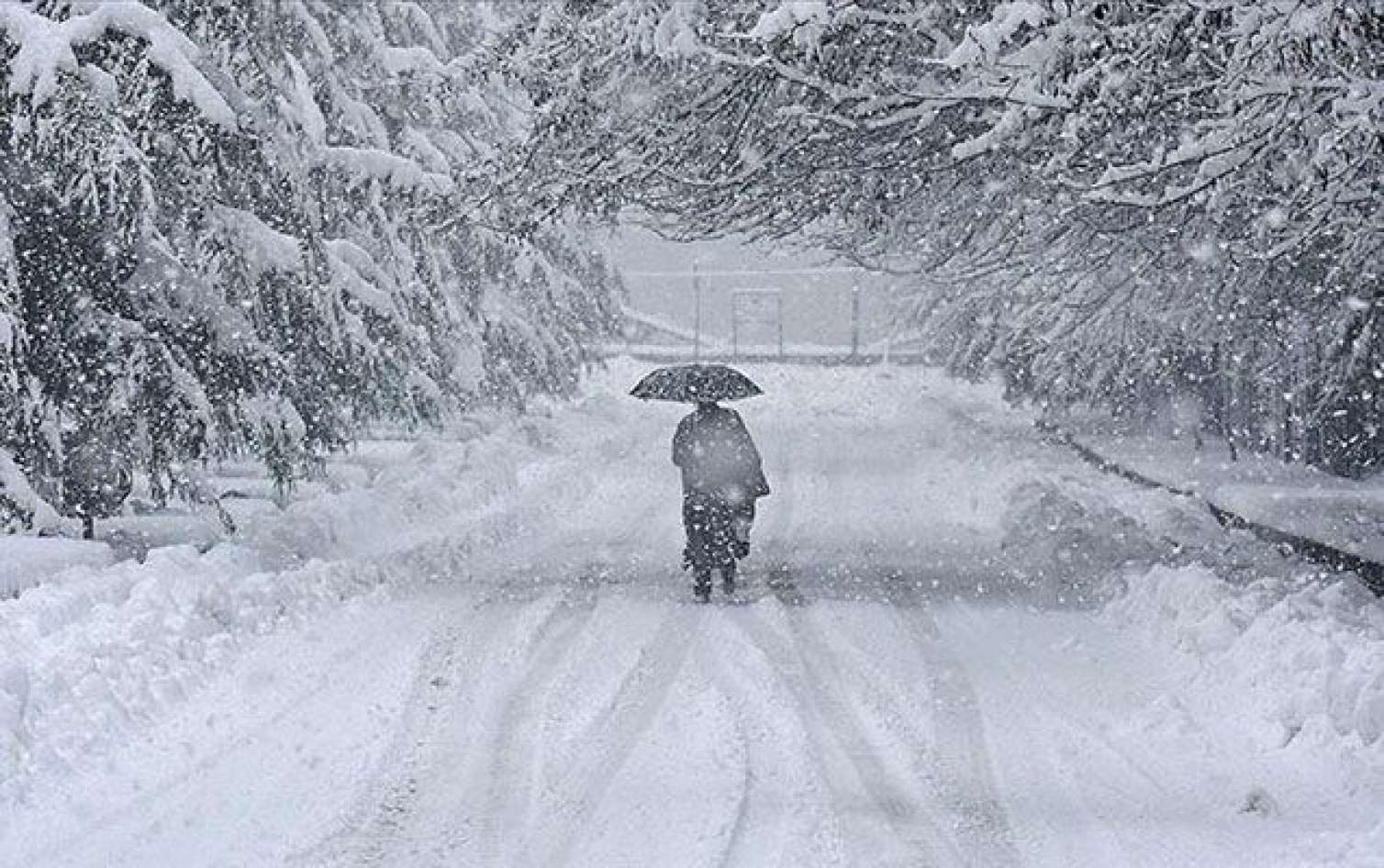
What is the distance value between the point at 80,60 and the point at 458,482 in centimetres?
932

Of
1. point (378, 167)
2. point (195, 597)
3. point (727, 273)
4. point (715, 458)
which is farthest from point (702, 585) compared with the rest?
point (727, 273)

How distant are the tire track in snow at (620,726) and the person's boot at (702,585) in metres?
0.80

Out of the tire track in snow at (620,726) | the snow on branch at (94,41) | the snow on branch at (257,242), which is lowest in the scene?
the tire track in snow at (620,726)

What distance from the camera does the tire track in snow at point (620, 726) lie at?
700 cm

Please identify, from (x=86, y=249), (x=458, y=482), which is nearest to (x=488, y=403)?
(x=458, y=482)

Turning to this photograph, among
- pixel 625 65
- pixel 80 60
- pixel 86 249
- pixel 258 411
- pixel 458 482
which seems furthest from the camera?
pixel 458 482

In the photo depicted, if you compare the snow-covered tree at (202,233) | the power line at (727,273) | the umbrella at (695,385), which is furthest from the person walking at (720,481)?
the power line at (727,273)

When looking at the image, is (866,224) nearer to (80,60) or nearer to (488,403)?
(80,60)

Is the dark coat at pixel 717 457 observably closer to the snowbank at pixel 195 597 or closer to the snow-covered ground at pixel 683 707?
the snow-covered ground at pixel 683 707

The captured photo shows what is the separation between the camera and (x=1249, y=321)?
44.0 feet

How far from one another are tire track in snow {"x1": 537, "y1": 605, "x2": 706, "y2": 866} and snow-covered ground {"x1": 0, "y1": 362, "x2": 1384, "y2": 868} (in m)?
0.03

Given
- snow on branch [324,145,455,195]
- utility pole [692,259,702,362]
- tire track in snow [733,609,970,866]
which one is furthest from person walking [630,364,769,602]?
utility pole [692,259,702,362]

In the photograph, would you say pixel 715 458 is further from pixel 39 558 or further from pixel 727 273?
pixel 727 273

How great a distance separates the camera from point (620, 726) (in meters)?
8.56
